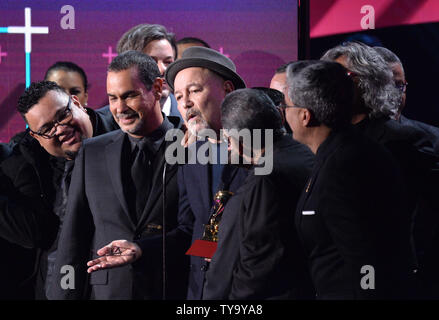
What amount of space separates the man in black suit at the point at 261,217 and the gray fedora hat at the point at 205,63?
0.58 metres

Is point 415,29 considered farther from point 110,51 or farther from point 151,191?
point 151,191

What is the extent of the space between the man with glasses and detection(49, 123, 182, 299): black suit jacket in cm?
29

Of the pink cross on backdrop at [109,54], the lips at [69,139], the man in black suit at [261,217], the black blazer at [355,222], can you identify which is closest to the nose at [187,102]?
the man in black suit at [261,217]

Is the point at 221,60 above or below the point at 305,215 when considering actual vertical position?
above

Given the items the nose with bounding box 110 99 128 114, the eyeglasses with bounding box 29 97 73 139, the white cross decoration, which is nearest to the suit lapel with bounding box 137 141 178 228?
the nose with bounding box 110 99 128 114

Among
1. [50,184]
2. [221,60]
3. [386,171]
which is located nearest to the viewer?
[386,171]

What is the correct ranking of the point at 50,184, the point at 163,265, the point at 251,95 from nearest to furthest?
the point at 251,95 < the point at 163,265 < the point at 50,184

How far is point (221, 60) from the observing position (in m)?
2.80

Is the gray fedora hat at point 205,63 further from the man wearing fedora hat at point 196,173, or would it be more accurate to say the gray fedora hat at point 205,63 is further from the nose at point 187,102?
the nose at point 187,102

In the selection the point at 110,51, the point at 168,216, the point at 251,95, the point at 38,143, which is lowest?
the point at 168,216

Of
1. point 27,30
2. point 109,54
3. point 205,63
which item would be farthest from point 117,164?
point 27,30

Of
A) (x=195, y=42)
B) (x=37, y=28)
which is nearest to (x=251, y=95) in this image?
(x=195, y=42)

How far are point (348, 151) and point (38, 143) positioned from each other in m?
1.81

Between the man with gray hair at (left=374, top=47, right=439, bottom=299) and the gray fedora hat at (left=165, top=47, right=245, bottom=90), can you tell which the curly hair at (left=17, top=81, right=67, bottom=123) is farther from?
the man with gray hair at (left=374, top=47, right=439, bottom=299)
